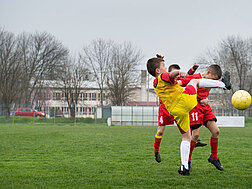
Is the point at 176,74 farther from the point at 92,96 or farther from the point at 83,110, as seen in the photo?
the point at 92,96

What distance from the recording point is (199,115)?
6570mm

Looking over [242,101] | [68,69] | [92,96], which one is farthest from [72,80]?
[242,101]

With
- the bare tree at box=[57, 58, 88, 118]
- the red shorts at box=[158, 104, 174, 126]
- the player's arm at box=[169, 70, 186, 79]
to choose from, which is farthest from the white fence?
the player's arm at box=[169, 70, 186, 79]

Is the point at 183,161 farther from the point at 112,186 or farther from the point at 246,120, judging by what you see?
the point at 246,120

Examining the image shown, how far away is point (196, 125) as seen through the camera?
656 cm

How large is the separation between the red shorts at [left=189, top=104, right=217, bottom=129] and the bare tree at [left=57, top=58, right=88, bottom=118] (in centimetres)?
4317

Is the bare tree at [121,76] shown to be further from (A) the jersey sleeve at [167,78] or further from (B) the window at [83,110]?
(A) the jersey sleeve at [167,78]

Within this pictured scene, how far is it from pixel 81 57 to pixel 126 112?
16.1m

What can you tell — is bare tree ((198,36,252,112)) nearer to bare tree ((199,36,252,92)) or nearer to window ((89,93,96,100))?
bare tree ((199,36,252,92))

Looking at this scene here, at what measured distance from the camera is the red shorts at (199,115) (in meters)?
6.53

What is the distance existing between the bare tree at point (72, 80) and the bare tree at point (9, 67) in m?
6.18

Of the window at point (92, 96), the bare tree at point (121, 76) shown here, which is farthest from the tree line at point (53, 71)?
the window at point (92, 96)

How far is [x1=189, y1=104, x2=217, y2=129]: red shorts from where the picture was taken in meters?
6.53

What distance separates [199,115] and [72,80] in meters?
44.4
